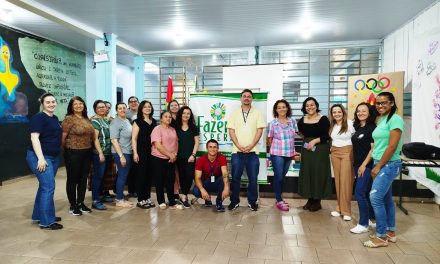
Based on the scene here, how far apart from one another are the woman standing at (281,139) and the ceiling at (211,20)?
187 centimetres

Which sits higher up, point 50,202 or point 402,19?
point 402,19

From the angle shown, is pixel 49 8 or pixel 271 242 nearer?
pixel 271 242

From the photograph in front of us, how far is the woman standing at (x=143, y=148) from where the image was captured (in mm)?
4039

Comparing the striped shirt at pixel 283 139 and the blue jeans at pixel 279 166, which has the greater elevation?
the striped shirt at pixel 283 139

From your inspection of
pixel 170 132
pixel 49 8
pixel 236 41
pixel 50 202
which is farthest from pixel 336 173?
pixel 49 8

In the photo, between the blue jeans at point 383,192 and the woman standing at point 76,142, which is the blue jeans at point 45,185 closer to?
the woman standing at point 76,142

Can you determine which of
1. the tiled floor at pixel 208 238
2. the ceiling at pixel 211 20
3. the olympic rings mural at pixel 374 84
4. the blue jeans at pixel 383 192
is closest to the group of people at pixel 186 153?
the tiled floor at pixel 208 238

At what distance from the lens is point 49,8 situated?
16.8 ft

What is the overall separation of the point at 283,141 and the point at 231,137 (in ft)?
2.09

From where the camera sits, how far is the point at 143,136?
160 inches

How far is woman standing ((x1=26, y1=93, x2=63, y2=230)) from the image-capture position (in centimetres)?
318

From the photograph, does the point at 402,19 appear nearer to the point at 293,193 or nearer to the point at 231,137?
the point at 293,193

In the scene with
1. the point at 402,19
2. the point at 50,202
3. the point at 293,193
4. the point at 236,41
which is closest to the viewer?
the point at 50,202

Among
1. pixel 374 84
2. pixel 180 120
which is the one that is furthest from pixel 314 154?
pixel 374 84
